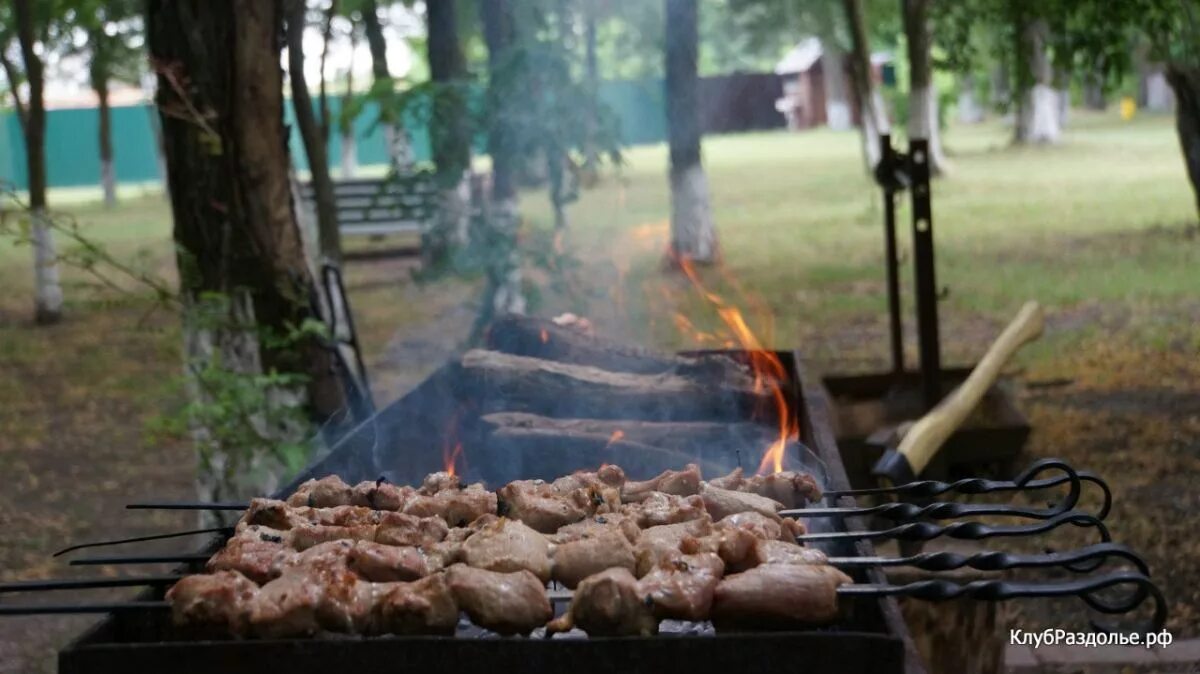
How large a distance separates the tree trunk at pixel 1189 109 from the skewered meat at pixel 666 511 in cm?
1075

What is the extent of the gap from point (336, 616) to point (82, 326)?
1545cm

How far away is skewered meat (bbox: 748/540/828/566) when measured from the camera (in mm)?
2789

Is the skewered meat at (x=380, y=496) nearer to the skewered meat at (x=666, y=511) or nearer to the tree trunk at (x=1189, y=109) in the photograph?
the skewered meat at (x=666, y=511)

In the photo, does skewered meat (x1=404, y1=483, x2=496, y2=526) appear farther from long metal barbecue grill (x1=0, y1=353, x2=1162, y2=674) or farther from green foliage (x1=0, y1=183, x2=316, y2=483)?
green foliage (x1=0, y1=183, x2=316, y2=483)

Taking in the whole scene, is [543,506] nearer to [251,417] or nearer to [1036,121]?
[251,417]

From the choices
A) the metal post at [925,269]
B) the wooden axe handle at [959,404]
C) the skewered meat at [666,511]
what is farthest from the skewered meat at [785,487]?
the metal post at [925,269]

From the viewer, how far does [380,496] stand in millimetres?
3451

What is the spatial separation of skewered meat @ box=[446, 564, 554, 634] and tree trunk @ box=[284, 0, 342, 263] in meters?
8.26

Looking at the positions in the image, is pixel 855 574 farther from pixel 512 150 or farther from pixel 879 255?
pixel 879 255

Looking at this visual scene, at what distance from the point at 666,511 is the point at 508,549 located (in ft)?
1.59

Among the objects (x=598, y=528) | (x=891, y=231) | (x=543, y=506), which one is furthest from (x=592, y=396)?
(x=891, y=231)

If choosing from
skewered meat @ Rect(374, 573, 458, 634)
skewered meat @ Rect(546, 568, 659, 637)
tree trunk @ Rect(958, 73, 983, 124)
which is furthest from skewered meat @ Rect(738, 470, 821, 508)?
tree trunk @ Rect(958, 73, 983, 124)

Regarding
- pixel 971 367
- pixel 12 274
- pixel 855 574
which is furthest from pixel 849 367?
pixel 12 274

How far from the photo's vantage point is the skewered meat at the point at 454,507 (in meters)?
3.33
